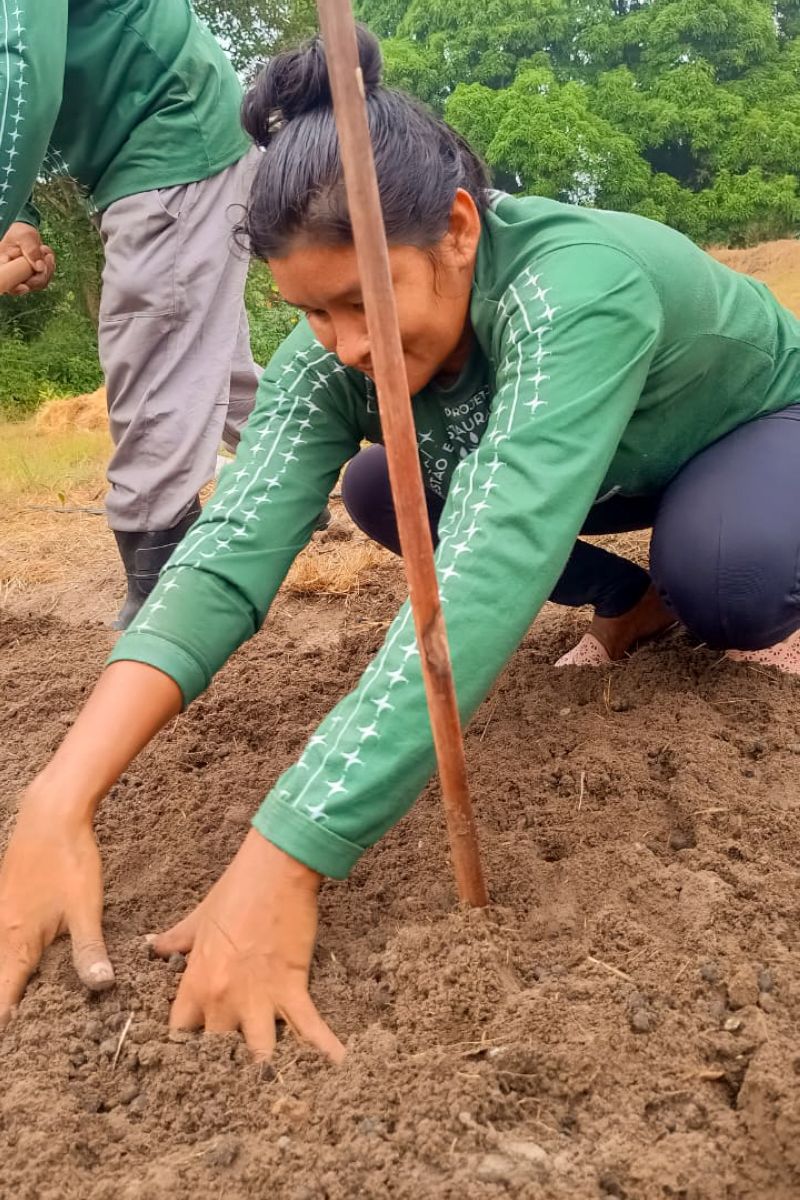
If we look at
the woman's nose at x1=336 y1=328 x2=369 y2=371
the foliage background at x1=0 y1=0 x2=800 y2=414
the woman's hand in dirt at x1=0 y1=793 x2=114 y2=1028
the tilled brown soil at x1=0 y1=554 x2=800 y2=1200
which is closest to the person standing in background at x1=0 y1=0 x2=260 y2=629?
the tilled brown soil at x1=0 y1=554 x2=800 y2=1200

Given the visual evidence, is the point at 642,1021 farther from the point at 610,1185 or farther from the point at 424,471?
the point at 424,471

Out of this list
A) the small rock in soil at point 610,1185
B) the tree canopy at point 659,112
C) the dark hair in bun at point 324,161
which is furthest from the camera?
the tree canopy at point 659,112

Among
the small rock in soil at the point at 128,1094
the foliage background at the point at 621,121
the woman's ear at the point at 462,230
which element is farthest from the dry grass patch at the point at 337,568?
the foliage background at the point at 621,121

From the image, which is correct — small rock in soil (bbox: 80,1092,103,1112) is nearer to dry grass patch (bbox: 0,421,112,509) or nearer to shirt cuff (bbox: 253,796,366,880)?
shirt cuff (bbox: 253,796,366,880)

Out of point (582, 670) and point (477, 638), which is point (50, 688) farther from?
point (477, 638)

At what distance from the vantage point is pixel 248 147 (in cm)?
249

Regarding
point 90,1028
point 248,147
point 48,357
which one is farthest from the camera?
point 48,357

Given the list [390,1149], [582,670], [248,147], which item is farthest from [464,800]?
[248,147]

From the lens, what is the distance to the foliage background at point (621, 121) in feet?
41.2

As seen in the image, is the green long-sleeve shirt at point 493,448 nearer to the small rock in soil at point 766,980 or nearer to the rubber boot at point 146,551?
the small rock in soil at point 766,980

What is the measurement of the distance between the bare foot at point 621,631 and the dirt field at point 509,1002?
0.24 meters

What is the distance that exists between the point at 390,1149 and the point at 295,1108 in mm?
108

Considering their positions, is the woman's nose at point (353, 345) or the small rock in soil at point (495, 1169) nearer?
the small rock in soil at point (495, 1169)

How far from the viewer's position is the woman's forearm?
1.21 m
